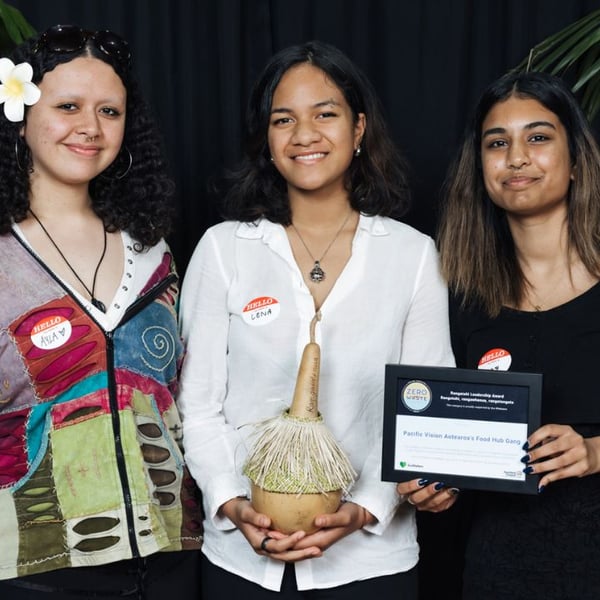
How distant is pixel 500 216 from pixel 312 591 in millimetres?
909

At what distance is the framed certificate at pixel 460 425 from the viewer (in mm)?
1532

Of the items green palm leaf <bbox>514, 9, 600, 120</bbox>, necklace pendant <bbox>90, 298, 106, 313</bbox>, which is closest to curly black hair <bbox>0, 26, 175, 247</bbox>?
necklace pendant <bbox>90, 298, 106, 313</bbox>

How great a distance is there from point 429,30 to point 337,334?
1.21 m

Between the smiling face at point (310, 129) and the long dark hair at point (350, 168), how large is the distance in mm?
24

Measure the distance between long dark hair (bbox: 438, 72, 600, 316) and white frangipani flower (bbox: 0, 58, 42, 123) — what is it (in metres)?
0.90

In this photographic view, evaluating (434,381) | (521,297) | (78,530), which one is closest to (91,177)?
(78,530)

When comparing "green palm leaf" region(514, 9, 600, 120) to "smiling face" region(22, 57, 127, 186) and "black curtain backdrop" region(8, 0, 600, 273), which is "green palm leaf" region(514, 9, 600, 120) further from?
"smiling face" region(22, 57, 127, 186)

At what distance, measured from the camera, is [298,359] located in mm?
1778

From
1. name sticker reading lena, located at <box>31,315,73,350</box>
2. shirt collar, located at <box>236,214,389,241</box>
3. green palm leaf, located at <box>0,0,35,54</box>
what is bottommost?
name sticker reading lena, located at <box>31,315,73,350</box>

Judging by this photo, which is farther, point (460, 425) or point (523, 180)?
point (523, 180)

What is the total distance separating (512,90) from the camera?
1894 millimetres

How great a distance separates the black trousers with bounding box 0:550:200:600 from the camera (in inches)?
62.9

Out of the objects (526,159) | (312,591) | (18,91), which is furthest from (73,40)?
(312,591)

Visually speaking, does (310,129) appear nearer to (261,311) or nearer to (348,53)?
(261,311)
